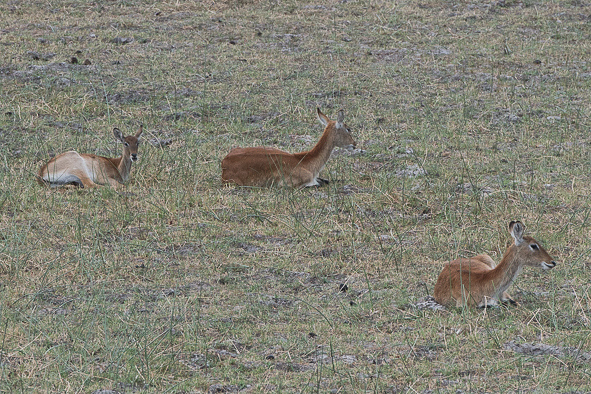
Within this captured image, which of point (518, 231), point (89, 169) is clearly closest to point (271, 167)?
point (89, 169)

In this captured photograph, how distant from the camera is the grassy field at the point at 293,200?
518cm

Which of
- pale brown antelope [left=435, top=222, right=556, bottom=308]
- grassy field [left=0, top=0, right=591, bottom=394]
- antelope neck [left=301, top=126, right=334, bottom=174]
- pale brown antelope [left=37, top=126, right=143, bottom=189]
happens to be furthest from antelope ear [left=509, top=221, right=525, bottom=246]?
pale brown antelope [left=37, top=126, right=143, bottom=189]

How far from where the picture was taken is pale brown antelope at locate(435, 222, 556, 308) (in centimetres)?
594

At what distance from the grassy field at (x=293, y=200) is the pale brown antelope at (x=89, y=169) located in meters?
0.15

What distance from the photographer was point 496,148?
9797 mm

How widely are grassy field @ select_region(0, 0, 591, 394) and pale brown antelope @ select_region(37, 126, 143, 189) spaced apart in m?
0.15

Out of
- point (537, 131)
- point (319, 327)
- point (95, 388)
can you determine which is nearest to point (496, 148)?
point (537, 131)

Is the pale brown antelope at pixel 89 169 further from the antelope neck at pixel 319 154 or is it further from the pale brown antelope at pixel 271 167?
the antelope neck at pixel 319 154

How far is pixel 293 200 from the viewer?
27.1ft

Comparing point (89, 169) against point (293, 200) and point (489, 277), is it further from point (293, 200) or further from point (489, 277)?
point (489, 277)

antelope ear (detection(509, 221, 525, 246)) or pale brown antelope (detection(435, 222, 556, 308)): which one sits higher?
antelope ear (detection(509, 221, 525, 246))

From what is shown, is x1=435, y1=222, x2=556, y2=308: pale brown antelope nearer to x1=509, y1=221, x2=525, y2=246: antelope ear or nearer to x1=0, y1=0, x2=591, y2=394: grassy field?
x1=509, y1=221, x2=525, y2=246: antelope ear

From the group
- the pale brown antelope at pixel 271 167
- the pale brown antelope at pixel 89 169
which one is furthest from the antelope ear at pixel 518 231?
the pale brown antelope at pixel 89 169

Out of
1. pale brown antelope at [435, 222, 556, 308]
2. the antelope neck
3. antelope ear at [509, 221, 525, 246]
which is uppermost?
antelope ear at [509, 221, 525, 246]
